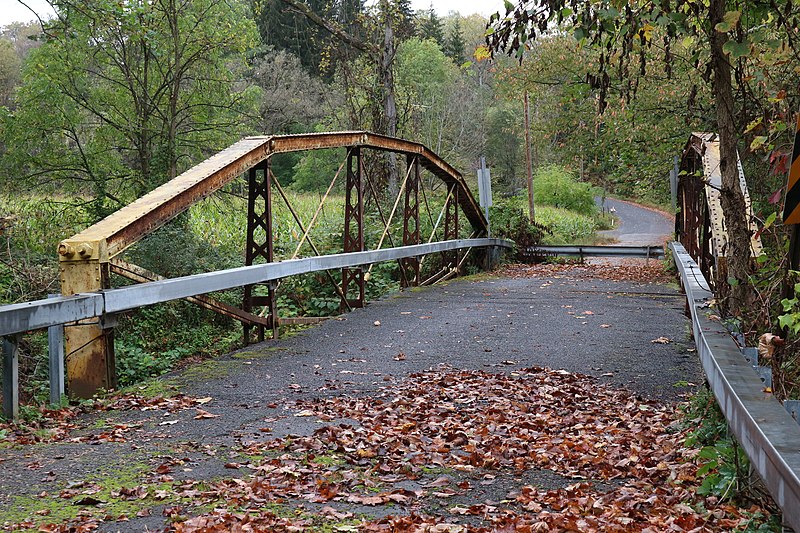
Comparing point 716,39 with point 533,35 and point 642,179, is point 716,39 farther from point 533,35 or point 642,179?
point 642,179

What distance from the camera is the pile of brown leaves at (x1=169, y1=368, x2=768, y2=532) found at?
12.5ft

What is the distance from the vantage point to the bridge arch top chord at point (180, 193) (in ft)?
19.9

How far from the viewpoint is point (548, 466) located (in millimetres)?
4816

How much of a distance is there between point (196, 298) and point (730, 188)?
185 inches

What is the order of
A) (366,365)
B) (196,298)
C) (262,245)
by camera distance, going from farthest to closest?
(262,245)
(366,365)
(196,298)

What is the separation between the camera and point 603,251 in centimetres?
2503

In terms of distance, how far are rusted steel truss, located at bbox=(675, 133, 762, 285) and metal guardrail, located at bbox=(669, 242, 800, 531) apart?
1463mm

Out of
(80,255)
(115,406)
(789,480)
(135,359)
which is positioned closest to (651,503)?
(789,480)

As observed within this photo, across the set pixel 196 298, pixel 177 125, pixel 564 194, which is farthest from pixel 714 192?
pixel 564 194

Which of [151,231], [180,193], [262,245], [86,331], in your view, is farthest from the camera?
[262,245]

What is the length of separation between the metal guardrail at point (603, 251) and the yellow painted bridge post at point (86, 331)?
1937cm

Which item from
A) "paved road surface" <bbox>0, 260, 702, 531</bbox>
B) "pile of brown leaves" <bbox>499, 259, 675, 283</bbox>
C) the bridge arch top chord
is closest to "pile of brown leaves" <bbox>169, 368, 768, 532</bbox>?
"paved road surface" <bbox>0, 260, 702, 531</bbox>

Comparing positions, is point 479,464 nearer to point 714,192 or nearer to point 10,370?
point 10,370

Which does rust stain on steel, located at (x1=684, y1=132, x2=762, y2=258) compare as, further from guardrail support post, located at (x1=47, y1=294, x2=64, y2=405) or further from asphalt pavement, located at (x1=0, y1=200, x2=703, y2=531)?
guardrail support post, located at (x1=47, y1=294, x2=64, y2=405)
